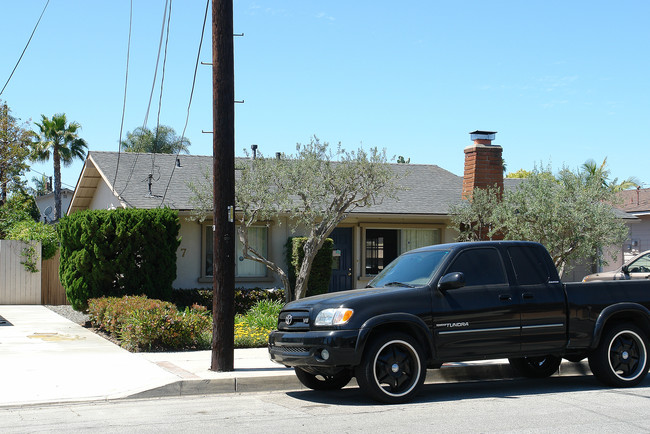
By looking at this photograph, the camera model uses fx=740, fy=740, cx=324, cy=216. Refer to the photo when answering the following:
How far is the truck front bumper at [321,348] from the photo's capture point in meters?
8.38

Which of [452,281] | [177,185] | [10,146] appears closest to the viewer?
[452,281]

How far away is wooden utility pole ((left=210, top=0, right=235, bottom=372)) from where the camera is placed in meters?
10.6

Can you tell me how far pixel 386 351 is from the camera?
8.65 meters

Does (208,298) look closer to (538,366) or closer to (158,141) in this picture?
(538,366)

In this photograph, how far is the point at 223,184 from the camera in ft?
34.8

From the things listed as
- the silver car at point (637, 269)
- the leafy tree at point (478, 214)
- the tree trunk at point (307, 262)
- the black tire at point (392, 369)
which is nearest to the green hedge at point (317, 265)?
the tree trunk at point (307, 262)

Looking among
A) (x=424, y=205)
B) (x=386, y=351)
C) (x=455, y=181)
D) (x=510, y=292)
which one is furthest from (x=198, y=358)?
(x=455, y=181)

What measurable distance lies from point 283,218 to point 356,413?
1220 cm

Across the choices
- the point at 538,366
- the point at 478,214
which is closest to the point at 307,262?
the point at 478,214

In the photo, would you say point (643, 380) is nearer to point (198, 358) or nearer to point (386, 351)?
point (386, 351)

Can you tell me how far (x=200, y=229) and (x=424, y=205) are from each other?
645 cm

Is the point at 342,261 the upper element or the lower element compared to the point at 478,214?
lower

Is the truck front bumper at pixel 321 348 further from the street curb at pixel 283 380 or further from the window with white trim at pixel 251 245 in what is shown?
the window with white trim at pixel 251 245

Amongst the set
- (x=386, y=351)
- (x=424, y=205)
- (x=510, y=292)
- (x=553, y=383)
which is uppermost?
(x=424, y=205)
